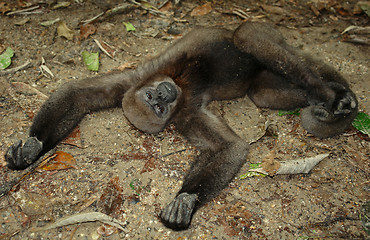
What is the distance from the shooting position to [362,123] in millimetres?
4109

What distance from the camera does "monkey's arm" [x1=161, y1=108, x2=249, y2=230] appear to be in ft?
10.5

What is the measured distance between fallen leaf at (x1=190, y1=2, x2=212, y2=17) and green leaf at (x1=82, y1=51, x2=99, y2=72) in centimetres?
192

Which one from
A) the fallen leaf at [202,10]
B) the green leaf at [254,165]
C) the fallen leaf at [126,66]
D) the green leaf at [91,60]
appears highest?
the fallen leaf at [202,10]

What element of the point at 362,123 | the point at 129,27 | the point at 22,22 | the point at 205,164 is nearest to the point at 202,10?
the point at 129,27

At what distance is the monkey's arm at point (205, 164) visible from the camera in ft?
10.5

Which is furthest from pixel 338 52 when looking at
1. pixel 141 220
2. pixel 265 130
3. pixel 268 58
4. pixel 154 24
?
pixel 141 220

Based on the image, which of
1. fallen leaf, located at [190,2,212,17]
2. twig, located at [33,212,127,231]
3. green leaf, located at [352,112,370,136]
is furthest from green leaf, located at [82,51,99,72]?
green leaf, located at [352,112,370,136]

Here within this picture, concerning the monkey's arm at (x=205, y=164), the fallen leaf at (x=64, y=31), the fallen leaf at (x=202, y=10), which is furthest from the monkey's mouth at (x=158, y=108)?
the fallen leaf at (x=202, y=10)

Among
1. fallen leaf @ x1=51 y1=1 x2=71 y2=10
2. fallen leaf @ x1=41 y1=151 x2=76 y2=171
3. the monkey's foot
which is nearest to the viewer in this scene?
fallen leaf @ x1=41 y1=151 x2=76 y2=171

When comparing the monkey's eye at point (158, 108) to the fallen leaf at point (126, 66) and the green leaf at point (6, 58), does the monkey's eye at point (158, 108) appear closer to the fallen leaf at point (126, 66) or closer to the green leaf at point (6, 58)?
the fallen leaf at point (126, 66)

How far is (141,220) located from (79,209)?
2.15 ft

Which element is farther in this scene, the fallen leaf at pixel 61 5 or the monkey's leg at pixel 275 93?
the fallen leaf at pixel 61 5

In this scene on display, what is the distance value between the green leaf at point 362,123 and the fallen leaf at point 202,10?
9.92 feet

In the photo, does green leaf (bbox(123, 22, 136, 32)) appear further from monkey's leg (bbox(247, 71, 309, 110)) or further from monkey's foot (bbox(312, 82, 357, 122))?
monkey's foot (bbox(312, 82, 357, 122))
